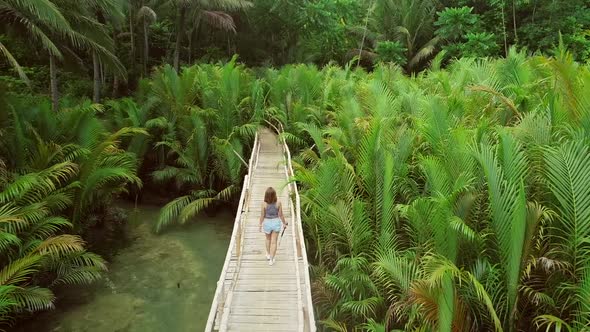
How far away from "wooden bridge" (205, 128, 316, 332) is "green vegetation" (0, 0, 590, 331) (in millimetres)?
530

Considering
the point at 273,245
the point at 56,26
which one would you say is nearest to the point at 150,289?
the point at 273,245

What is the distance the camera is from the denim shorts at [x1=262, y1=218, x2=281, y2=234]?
5559mm

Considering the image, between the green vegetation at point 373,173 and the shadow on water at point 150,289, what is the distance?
31 cm

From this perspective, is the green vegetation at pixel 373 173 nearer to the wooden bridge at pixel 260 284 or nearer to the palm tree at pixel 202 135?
the palm tree at pixel 202 135

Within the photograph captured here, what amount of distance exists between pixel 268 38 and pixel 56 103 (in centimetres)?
1213

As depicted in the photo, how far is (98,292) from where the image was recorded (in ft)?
22.1

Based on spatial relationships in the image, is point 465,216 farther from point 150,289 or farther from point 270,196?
point 150,289

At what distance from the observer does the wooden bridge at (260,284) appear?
4383mm

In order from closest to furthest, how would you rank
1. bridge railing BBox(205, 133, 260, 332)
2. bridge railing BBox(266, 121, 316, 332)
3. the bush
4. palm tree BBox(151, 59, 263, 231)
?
bridge railing BBox(266, 121, 316, 332), bridge railing BBox(205, 133, 260, 332), palm tree BBox(151, 59, 263, 231), the bush

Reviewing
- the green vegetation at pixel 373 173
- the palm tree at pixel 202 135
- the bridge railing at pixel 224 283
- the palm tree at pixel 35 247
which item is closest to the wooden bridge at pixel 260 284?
the bridge railing at pixel 224 283

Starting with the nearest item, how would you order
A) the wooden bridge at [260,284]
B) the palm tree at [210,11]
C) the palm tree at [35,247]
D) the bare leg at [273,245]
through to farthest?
the wooden bridge at [260,284], the palm tree at [35,247], the bare leg at [273,245], the palm tree at [210,11]

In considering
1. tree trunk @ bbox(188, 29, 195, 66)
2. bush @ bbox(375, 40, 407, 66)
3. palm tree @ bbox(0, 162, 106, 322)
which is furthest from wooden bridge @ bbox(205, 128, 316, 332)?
tree trunk @ bbox(188, 29, 195, 66)

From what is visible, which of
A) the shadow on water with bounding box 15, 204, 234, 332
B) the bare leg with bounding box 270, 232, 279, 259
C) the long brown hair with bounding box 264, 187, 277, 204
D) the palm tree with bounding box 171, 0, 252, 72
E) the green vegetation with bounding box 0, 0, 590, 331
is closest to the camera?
the green vegetation with bounding box 0, 0, 590, 331

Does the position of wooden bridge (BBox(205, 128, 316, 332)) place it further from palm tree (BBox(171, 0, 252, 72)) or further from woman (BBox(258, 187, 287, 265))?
palm tree (BBox(171, 0, 252, 72))
